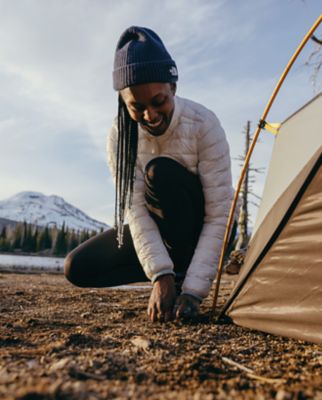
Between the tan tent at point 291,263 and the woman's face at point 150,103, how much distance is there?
77 cm

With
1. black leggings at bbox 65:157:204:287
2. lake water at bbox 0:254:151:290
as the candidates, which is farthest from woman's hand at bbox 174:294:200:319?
lake water at bbox 0:254:151:290

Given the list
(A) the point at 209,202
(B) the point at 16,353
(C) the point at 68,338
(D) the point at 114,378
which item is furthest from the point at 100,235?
(D) the point at 114,378

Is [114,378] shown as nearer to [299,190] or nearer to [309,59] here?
[299,190]

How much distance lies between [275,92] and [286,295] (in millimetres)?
1140

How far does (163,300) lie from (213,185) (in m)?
0.77

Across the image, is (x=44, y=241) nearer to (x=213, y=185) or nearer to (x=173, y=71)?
(x=213, y=185)

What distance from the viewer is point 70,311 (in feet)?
9.80

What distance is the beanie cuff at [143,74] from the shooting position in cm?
236

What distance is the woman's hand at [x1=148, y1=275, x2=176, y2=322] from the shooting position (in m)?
2.38

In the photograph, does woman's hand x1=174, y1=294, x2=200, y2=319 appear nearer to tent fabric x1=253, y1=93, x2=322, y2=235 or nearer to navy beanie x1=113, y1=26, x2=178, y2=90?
tent fabric x1=253, y1=93, x2=322, y2=235

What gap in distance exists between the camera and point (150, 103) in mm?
2379

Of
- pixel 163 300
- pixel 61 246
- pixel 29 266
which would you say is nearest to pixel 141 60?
pixel 163 300

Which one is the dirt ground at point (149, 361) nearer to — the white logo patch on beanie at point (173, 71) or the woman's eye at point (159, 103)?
the woman's eye at point (159, 103)

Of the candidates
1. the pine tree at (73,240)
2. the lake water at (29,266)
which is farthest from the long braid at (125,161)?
the pine tree at (73,240)
